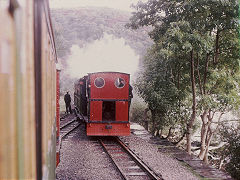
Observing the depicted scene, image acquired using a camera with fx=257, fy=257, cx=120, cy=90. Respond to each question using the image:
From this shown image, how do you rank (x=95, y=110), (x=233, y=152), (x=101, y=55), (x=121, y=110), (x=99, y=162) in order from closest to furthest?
(x=99, y=162)
(x=233, y=152)
(x=95, y=110)
(x=121, y=110)
(x=101, y=55)

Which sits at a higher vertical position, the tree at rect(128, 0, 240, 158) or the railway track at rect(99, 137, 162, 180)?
the tree at rect(128, 0, 240, 158)

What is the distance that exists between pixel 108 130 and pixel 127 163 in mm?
2945

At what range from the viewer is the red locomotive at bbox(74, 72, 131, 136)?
35.8ft

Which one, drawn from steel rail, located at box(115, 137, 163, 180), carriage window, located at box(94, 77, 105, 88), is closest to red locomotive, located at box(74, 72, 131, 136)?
carriage window, located at box(94, 77, 105, 88)

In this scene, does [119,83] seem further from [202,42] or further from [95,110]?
[202,42]

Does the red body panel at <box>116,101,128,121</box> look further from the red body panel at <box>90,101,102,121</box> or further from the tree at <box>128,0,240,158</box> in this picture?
the tree at <box>128,0,240,158</box>

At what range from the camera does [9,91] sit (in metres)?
1.07

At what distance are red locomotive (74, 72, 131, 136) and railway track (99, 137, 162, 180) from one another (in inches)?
25.1

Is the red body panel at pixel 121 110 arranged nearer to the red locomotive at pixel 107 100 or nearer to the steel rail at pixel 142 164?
the red locomotive at pixel 107 100

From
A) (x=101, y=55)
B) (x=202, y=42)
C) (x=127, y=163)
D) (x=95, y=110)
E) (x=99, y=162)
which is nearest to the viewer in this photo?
(x=127, y=163)

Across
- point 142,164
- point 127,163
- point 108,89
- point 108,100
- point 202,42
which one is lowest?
point 127,163

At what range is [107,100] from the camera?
1102cm

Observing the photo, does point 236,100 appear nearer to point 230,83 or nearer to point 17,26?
point 230,83

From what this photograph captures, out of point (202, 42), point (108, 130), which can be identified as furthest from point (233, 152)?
point (108, 130)
